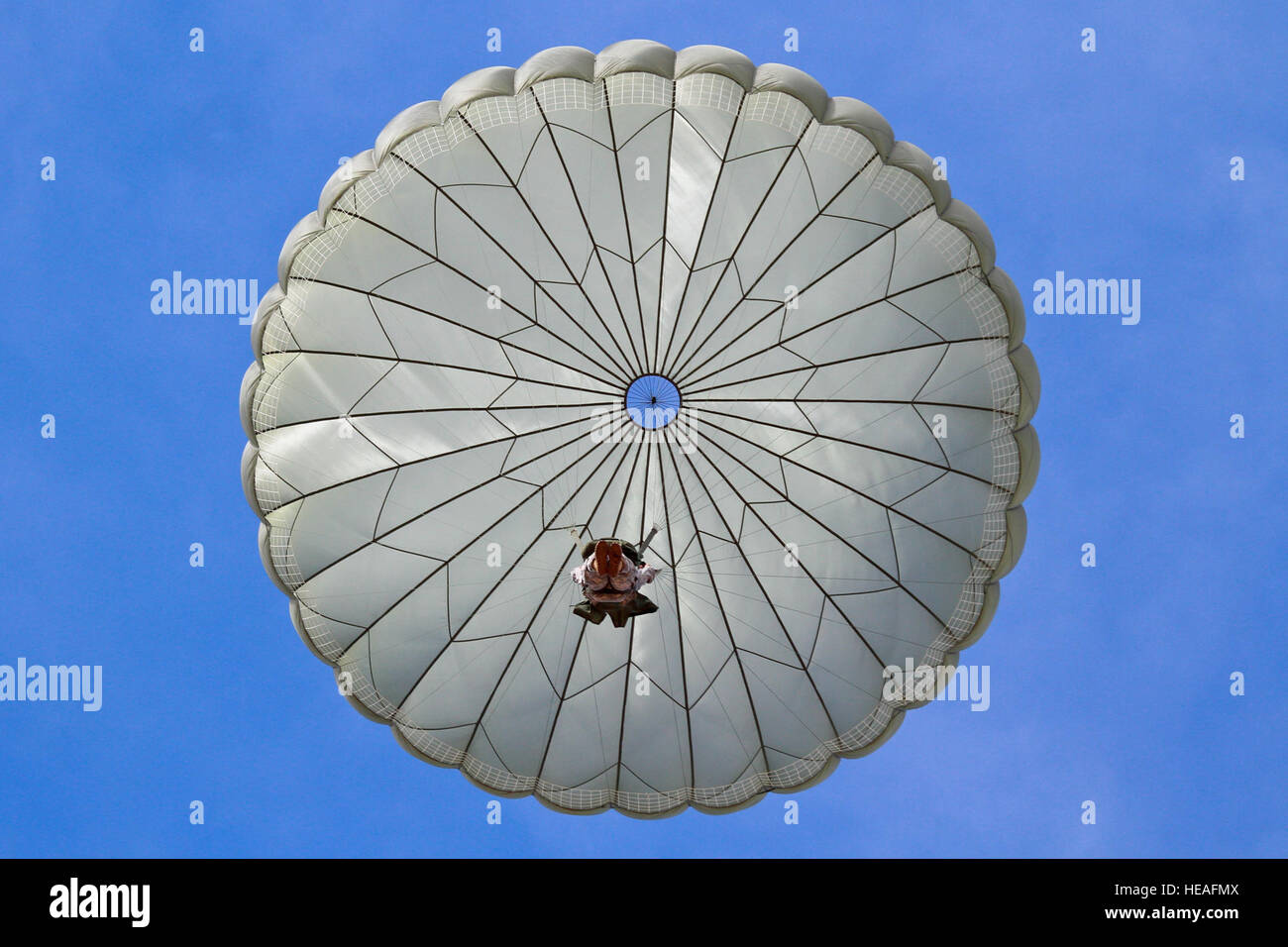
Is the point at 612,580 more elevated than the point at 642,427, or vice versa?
the point at 642,427

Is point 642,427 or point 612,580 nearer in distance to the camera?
point 612,580

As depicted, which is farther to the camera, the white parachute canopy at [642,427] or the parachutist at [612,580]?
the white parachute canopy at [642,427]

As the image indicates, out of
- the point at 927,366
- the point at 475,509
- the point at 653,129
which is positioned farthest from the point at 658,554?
the point at 653,129

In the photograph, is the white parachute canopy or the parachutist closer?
the parachutist
